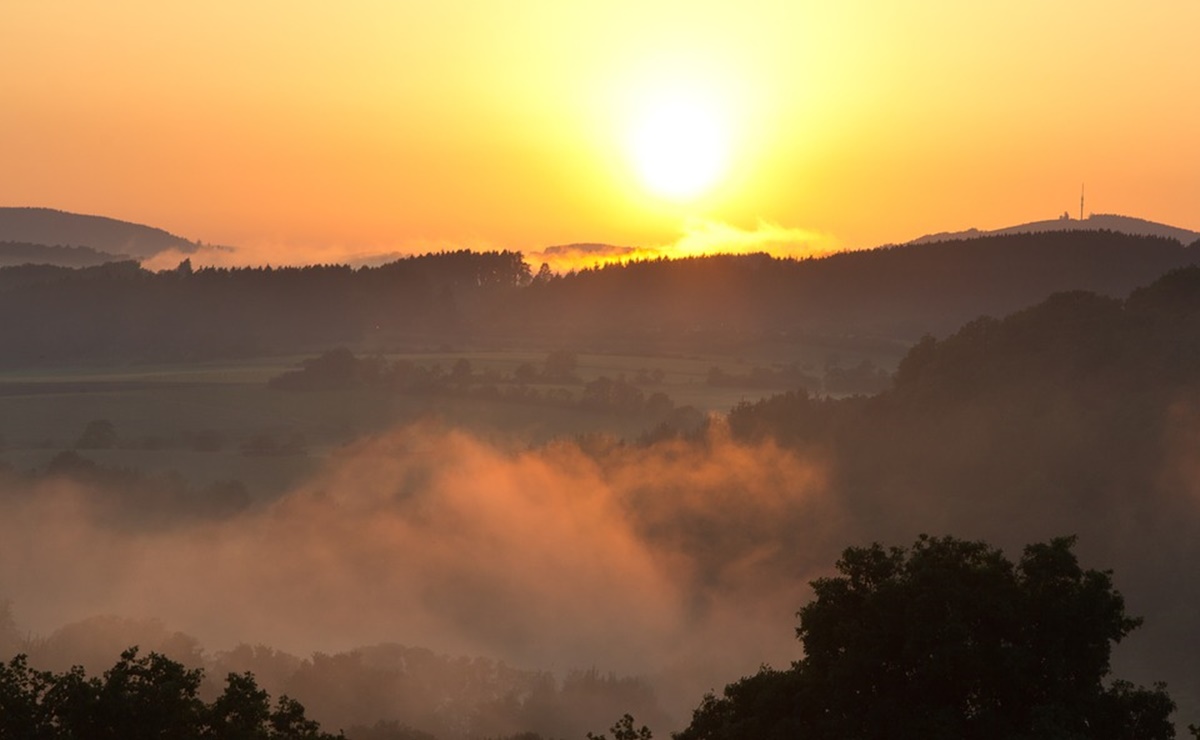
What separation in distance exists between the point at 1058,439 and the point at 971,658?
46.5 m

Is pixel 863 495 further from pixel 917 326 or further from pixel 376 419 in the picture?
pixel 917 326

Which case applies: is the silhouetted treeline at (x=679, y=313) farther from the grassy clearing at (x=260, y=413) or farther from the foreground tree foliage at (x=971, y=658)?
the foreground tree foliage at (x=971, y=658)

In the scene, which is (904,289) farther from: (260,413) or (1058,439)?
(1058,439)

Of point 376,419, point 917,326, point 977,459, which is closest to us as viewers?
point 977,459

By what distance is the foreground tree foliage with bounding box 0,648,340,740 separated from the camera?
75.9 feet

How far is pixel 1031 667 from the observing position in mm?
24953

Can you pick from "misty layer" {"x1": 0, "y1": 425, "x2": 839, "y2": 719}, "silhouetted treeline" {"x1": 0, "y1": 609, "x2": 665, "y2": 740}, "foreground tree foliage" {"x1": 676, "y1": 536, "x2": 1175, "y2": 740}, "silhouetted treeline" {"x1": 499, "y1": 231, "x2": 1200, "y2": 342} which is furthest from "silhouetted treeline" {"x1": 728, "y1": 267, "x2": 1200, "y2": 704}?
"silhouetted treeline" {"x1": 499, "y1": 231, "x2": 1200, "y2": 342}

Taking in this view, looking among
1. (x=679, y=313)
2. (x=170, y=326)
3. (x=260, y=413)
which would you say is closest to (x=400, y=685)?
(x=260, y=413)

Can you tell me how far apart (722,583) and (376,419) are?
6335 centimetres

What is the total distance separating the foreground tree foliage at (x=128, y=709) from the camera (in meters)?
23.1

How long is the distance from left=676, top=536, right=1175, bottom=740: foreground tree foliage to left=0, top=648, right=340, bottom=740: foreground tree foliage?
8.14m

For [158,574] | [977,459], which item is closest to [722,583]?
[977,459]

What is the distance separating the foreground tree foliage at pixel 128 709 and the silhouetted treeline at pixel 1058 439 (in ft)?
128

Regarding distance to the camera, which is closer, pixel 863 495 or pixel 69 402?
pixel 863 495
